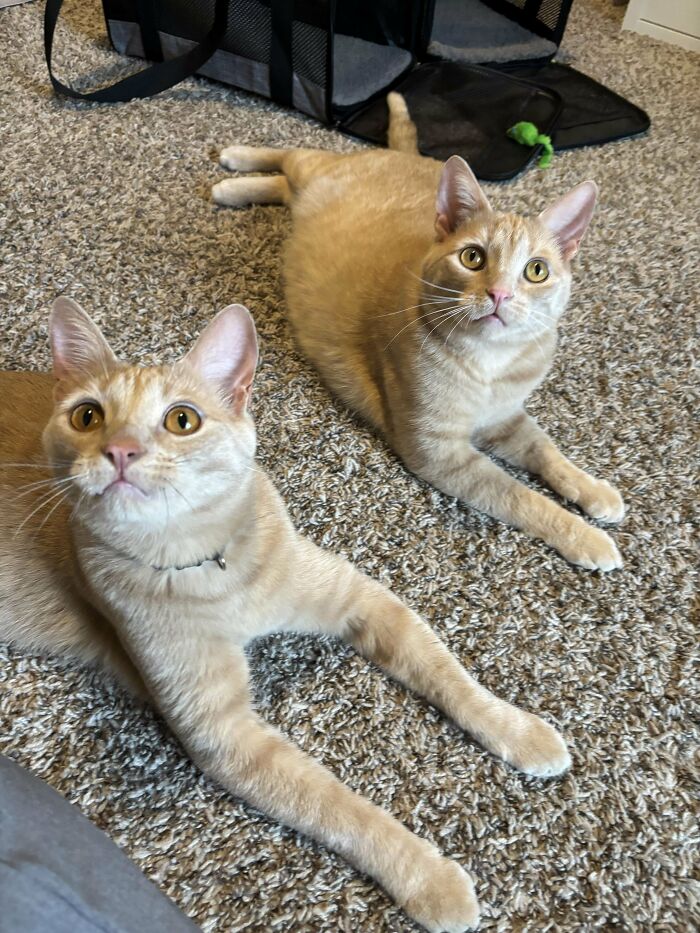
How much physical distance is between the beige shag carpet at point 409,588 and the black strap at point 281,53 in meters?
0.13

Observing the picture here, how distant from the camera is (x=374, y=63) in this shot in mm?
2148

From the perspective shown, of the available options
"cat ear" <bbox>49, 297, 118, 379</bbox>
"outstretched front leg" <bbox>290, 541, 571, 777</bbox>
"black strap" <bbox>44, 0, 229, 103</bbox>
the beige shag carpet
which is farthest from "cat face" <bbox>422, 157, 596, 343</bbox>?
"black strap" <bbox>44, 0, 229, 103</bbox>

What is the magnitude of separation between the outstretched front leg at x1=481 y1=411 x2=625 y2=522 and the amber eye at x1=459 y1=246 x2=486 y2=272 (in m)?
0.30

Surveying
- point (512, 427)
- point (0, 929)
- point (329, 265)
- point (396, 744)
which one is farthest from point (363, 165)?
point (0, 929)

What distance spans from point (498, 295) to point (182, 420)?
54cm

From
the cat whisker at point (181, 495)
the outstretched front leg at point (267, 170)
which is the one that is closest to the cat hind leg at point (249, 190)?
the outstretched front leg at point (267, 170)

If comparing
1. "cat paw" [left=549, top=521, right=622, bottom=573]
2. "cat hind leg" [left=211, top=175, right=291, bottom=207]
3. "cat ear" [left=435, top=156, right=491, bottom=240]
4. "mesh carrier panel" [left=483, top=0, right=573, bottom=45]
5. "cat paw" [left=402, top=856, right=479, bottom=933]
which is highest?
"mesh carrier panel" [left=483, top=0, right=573, bottom=45]

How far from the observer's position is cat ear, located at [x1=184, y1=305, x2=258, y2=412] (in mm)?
873

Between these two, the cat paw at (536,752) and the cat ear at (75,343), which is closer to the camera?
the cat ear at (75,343)

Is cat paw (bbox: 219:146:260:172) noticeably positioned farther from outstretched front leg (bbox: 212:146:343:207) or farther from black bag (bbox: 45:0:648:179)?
black bag (bbox: 45:0:648:179)

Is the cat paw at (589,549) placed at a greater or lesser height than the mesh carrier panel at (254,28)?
lesser

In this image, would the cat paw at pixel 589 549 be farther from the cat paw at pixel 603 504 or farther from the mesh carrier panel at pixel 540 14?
the mesh carrier panel at pixel 540 14

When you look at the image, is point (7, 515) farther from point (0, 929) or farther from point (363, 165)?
point (363, 165)

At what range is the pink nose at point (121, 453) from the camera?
0.74m
